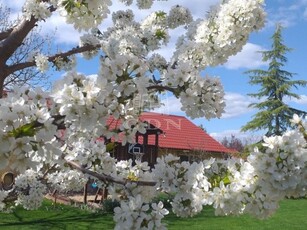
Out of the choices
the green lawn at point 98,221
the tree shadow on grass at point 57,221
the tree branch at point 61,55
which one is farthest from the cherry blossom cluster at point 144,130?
the green lawn at point 98,221

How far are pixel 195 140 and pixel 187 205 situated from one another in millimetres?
24685

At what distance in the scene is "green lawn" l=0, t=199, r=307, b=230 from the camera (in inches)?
410

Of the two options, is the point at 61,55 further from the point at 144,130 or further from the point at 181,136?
the point at 181,136

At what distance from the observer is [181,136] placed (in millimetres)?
26578

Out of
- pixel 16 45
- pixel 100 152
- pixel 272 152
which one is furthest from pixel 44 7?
pixel 272 152

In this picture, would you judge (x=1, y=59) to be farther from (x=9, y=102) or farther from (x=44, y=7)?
(x=9, y=102)

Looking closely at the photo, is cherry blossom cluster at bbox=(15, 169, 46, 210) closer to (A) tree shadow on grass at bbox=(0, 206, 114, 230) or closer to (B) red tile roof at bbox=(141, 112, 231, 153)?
(A) tree shadow on grass at bbox=(0, 206, 114, 230)

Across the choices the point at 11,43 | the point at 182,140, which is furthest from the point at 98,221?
the point at 182,140

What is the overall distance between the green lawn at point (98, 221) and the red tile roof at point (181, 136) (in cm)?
1220

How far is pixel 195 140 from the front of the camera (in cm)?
2703

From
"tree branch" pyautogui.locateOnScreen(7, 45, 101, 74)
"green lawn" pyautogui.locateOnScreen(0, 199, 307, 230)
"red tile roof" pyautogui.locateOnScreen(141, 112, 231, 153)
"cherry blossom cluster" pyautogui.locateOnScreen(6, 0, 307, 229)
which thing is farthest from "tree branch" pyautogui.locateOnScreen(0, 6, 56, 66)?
"red tile roof" pyautogui.locateOnScreen(141, 112, 231, 153)

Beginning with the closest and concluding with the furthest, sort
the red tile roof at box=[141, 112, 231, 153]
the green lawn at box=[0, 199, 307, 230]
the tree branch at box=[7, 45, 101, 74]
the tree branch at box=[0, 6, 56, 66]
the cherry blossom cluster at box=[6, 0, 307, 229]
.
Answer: the cherry blossom cluster at box=[6, 0, 307, 229], the tree branch at box=[0, 6, 56, 66], the tree branch at box=[7, 45, 101, 74], the green lawn at box=[0, 199, 307, 230], the red tile roof at box=[141, 112, 231, 153]

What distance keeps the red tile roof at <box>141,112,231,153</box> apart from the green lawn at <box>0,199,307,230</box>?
12.2m

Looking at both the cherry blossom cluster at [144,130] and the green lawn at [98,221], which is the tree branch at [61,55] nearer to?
the cherry blossom cluster at [144,130]
